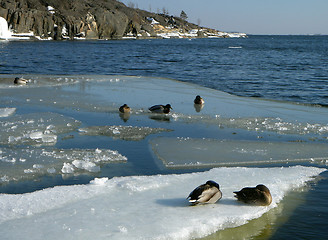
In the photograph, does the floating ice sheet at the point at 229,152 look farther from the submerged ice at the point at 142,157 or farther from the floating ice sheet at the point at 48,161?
the floating ice sheet at the point at 48,161

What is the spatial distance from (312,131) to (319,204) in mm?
4207

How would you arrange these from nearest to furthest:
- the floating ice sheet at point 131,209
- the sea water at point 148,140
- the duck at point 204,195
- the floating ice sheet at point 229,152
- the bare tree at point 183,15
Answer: the floating ice sheet at point 131,209
the duck at point 204,195
the sea water at point 148,140
the floating ice sheet at point 229,152
the bare tree at point 183,15

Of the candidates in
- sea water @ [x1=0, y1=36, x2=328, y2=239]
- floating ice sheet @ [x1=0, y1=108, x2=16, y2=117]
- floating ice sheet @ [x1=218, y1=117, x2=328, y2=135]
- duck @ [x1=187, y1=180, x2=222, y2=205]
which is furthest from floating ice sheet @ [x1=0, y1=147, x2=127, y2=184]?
floating ice sheet @ [x1=218, y1=117, x2=328, y2=135]

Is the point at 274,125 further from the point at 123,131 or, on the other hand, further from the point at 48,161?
the point at 48,161

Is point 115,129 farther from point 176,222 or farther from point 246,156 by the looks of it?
point 176,222

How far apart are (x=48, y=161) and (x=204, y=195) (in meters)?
2.70

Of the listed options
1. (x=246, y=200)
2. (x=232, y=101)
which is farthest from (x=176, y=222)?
(x=232, y=101)

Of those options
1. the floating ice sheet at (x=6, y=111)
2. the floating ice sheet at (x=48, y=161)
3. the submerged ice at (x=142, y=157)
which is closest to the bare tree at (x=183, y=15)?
the submerged ice at (x=142, y=157)

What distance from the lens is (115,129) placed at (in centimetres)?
875

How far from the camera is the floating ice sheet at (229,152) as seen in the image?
272 inches

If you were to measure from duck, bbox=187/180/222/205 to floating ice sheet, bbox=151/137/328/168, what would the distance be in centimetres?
163

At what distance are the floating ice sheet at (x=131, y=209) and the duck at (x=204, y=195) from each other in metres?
0.08

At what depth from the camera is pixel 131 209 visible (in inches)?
189

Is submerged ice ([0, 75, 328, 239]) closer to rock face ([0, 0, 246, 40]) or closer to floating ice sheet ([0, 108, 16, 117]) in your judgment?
floating ice sheet ([0, 108, 16, 117])
